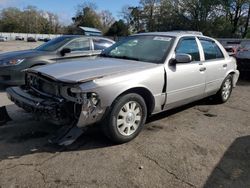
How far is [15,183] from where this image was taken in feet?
10.7

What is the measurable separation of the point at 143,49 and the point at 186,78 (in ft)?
2.94

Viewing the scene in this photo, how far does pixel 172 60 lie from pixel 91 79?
162cm

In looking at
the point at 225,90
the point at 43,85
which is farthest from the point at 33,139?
the point at 225,90

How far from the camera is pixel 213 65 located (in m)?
6.05

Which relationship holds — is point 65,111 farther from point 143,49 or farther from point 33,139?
point 143,49

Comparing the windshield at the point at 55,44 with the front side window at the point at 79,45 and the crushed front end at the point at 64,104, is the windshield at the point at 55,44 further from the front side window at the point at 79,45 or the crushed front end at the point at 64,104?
the crushed front end at the point at 64,104

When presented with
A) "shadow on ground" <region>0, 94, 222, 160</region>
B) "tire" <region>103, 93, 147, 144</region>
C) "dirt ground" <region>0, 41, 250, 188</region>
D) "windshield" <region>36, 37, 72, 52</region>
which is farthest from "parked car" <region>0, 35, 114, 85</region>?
"tire" <region>103, 93, 147, 144</region>

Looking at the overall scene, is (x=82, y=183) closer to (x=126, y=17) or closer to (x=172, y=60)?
(x=172, y=60)

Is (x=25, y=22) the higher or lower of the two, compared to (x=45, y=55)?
higher

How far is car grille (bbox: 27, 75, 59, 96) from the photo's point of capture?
420 cm

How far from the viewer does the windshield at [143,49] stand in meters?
5.03

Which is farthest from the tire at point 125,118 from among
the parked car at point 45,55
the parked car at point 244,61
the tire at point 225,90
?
the parked car at point 244,61

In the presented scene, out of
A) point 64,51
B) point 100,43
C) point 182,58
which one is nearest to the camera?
point 182,58

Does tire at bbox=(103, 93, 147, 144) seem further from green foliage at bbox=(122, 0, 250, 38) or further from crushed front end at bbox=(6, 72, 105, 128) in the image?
green foliage at bbox=(122, 0, 250, 38)
